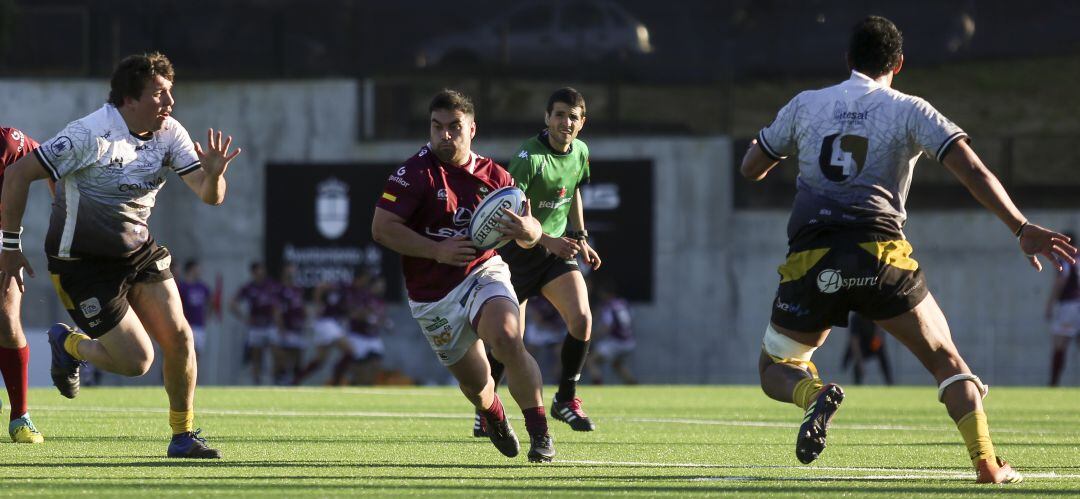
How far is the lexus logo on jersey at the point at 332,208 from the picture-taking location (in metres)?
24.9

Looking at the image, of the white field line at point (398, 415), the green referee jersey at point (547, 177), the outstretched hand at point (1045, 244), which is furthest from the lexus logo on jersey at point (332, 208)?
the outstretched hand at point (1045, 244)

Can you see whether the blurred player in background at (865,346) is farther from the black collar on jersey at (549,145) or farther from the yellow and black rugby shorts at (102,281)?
the yellow and black rugby shorts at (102,281)

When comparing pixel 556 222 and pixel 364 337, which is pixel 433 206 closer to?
pixel 556 222

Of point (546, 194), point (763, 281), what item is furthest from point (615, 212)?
point (546, 194)

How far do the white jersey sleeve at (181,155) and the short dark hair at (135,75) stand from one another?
30 cm

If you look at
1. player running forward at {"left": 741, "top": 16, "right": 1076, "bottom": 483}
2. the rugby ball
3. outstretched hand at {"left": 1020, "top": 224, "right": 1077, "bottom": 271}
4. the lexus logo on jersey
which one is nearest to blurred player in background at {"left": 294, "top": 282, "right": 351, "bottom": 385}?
the lexus logo on jersey

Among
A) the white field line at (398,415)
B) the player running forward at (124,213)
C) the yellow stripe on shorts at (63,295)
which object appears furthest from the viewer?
the white field line at (398,415)

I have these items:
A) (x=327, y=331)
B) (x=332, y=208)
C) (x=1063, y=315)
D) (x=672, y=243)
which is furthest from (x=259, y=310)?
(x=1063, y=315)

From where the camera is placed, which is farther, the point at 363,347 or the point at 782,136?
the point at 363,347

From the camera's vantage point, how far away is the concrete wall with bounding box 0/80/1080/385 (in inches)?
950

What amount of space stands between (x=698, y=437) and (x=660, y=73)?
1582 cm

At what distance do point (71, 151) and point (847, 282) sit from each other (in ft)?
11.8

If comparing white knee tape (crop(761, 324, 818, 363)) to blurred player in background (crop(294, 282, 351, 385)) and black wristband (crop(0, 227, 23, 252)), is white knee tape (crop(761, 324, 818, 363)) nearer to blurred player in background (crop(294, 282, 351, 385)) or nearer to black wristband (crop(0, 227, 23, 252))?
black wristband (crop(0, 227, 23, 252))

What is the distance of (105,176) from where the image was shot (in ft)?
25.6
